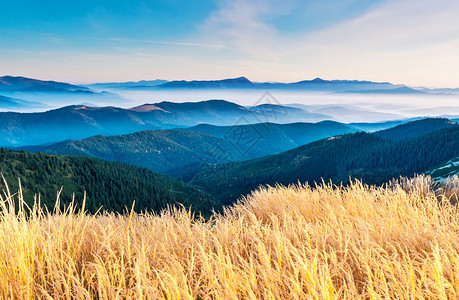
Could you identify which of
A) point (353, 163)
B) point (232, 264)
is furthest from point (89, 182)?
point (353, 163)

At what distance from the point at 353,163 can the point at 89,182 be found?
450 feet

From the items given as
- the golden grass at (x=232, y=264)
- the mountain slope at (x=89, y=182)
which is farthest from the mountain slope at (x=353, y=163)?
the golden grass at (x=232, y=264)

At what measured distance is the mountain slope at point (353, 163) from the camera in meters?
127

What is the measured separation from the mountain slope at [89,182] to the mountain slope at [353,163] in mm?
50215

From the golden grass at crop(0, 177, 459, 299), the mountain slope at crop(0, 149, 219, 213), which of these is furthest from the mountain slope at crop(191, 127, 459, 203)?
the golden grass at crop(0, 177, 459, 299)

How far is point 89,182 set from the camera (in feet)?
278

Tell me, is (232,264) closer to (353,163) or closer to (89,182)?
(89,182)

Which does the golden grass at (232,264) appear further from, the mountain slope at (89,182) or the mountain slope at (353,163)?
the mountain slope at (353,163)

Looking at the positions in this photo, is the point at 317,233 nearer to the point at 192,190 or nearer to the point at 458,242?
the point at 458,242

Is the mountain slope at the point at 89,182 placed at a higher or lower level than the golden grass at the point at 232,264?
lower

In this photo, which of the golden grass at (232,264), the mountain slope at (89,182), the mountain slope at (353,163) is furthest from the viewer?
the mountain slope at (353,163)

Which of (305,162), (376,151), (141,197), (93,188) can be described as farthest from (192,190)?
(376,151)

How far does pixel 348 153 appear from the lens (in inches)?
7106

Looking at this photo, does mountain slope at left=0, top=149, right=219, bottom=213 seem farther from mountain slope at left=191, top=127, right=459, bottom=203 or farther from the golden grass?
the golden grass
